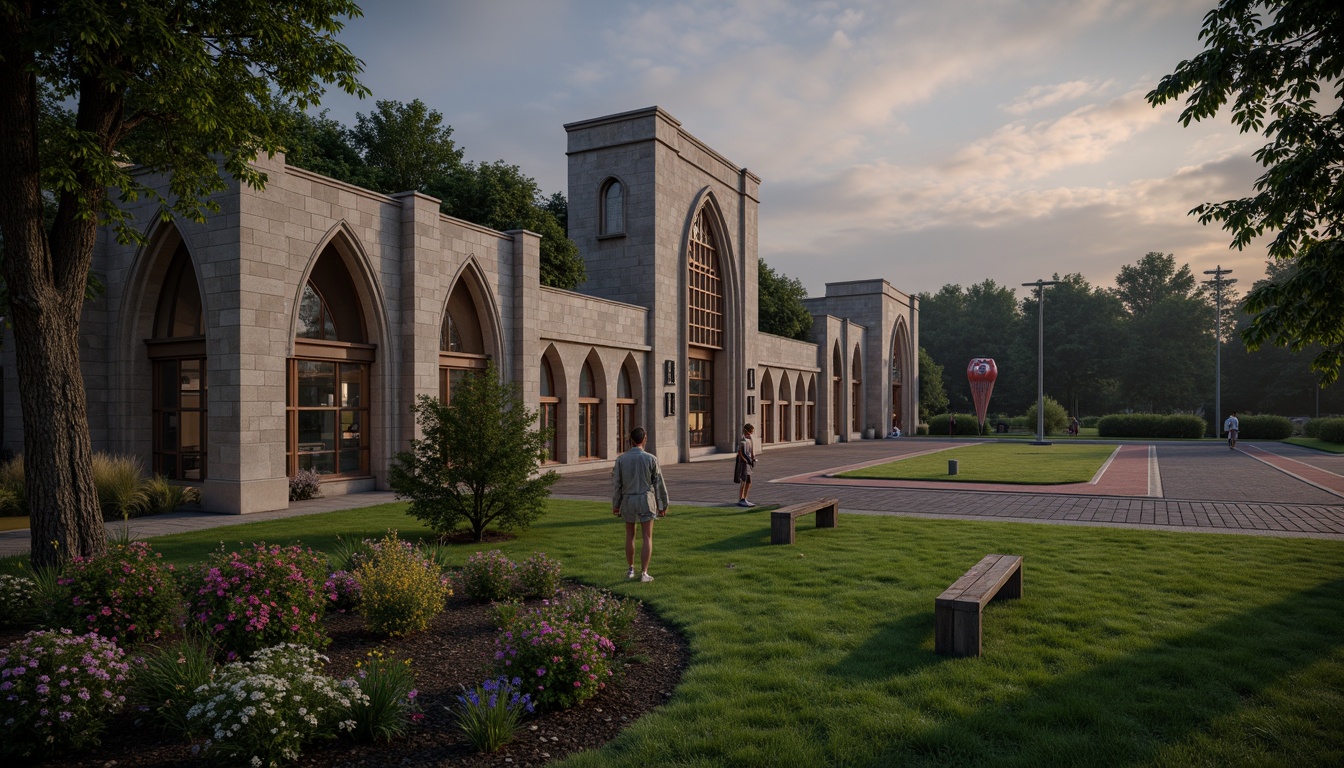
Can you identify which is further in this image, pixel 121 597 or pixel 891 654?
pixel 121 597

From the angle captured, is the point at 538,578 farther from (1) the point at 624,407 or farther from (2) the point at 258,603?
(1) the point at 624,407

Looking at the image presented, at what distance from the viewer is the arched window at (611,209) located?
27.4m

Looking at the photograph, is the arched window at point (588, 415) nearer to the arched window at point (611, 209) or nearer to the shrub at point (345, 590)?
the arched window at point (611, 209)

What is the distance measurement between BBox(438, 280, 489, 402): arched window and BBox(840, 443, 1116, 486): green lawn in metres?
10.6

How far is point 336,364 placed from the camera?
56.4 feet

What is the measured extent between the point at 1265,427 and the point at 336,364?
5045 centimetres

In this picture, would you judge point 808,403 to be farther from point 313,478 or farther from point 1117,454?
point 313,478

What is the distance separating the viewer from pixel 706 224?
102ft

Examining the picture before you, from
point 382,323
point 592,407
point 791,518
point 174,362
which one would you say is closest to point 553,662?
point 791,518

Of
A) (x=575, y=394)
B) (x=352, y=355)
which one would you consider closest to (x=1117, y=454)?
(x=575, y=394)

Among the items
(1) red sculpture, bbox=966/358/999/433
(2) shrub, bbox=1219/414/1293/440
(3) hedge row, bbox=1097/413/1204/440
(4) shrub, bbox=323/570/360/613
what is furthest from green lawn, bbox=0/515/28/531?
(2) shrub, bbox=1219/414/1293/440

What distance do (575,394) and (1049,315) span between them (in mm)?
71130

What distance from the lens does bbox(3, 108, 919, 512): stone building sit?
14766mm

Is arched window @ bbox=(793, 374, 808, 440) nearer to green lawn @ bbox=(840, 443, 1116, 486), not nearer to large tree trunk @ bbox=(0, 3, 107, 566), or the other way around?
green lawn @ bbox=(840, 443, 1116, 486)
